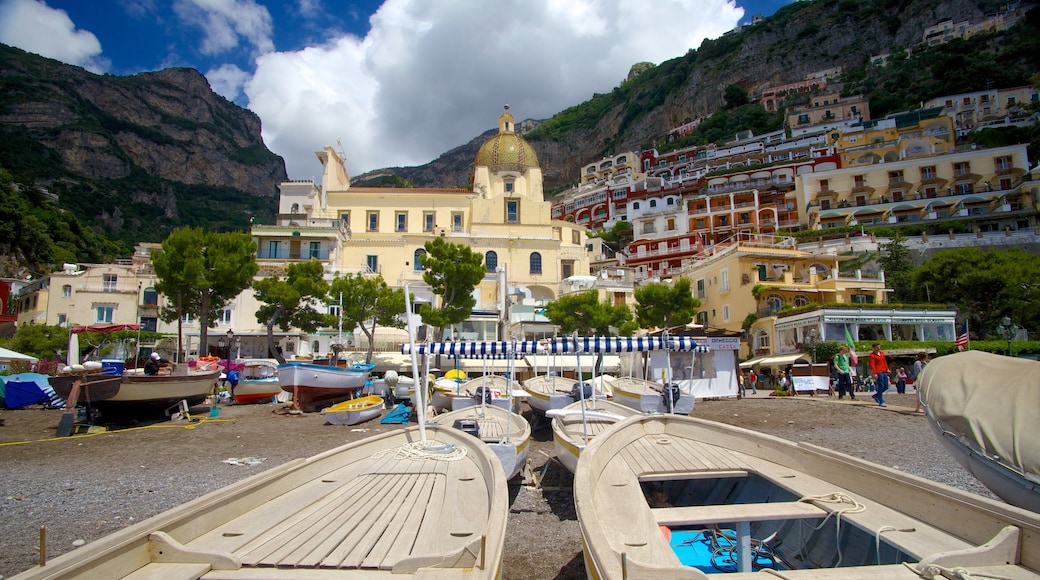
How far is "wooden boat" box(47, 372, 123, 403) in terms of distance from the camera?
14492 millimetres

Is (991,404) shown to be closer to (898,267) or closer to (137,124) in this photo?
(898,267)

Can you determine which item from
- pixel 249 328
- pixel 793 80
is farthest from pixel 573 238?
pixel 793 80

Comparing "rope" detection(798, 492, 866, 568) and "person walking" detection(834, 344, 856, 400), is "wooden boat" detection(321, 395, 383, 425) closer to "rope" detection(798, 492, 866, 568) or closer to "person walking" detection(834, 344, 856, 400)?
→ "rope" detection(798, 492, 866, 568)

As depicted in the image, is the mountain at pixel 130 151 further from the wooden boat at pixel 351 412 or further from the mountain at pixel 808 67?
the wooden boat at pixel 351 412

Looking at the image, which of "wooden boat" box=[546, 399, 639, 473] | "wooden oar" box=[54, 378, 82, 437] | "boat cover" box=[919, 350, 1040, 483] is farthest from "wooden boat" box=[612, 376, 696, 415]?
"wooden oar" box=[54, 378, 82, 437]

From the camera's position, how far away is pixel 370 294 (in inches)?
1183

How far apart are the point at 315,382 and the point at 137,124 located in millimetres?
133813

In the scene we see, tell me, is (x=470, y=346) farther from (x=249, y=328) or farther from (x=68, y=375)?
(x=249, y=328)

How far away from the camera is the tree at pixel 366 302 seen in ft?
97.5

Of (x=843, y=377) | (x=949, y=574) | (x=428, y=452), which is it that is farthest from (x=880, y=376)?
(x=949, y=574)

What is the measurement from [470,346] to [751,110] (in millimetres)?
103773

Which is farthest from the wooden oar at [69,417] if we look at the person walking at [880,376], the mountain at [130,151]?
the mountain at [130,151]

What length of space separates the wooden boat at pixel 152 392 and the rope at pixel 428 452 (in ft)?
40.8

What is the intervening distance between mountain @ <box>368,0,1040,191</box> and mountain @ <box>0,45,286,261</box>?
59741 mm
